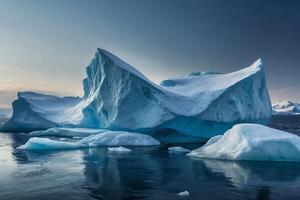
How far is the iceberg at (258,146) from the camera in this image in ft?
52.3

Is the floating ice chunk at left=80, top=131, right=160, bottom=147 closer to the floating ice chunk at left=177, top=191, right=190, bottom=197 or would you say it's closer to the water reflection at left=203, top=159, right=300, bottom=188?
the water reflection at left=203, top=159, right=300, bottom=188

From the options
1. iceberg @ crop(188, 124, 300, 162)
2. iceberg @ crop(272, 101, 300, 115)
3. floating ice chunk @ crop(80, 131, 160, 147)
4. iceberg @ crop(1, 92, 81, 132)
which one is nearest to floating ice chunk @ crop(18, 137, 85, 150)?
floating ice chunk @ crop(80, 131, 160, 147)

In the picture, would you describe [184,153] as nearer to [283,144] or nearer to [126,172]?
[283,144]

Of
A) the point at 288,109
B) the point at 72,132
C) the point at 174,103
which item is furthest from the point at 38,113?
the point at 288,109

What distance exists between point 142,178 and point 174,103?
15.3m

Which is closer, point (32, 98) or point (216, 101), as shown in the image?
point (216, 101)

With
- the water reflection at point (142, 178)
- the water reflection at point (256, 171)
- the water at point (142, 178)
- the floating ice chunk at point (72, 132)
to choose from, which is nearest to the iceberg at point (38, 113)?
the floating ice chunk at point (72, 132)

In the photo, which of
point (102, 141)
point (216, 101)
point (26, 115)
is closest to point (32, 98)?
point (26, 115)

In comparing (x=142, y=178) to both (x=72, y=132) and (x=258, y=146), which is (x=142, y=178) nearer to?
(x=258, y=146)

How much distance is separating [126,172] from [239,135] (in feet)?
20.1

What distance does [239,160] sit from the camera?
54.4 feet

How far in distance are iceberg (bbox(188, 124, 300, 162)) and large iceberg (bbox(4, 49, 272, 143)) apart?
9.18m

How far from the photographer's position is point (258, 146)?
1606 centimetres

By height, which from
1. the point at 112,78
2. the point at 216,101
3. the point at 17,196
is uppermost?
the point at 112,78
